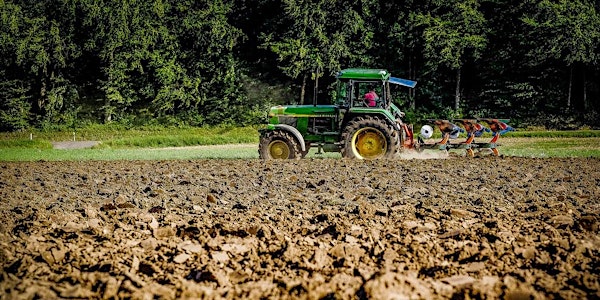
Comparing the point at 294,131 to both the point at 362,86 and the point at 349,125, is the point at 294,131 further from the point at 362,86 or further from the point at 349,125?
the point at 362,86

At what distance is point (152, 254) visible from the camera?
4340mm

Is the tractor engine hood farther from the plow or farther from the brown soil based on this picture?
the brown soil

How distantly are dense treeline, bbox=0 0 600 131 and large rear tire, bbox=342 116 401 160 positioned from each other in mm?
21534

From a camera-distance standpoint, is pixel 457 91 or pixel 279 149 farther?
pixel 457 91

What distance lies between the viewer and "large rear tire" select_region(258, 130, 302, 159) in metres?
14.6

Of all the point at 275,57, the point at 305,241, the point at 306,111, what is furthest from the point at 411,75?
the point at 305,241

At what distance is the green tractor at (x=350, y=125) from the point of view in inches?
563

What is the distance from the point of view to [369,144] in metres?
14.6

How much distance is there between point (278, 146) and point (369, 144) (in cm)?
239

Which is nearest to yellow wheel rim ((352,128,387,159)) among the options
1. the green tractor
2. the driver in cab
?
the green tractor

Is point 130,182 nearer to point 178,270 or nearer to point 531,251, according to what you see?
point 178,270

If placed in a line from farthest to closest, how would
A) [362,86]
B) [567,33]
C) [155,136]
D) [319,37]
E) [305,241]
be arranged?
[319,37], [567,33], [155,136], [362,86], [305,241]

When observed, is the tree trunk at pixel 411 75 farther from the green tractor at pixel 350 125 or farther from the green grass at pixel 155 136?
the green tractor at pixel 350 125

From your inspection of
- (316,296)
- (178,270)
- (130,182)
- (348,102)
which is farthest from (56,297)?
(348,102)
